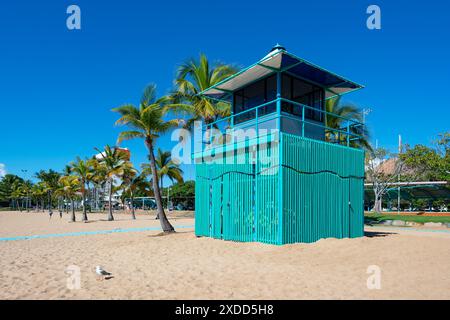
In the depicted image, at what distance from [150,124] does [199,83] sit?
166 inches

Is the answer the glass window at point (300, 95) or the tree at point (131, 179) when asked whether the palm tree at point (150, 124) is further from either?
the tree at point (131, 179)

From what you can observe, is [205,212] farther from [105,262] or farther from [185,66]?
[185,66]

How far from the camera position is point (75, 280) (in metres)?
7.11

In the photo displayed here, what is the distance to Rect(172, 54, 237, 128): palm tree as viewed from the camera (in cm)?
1903

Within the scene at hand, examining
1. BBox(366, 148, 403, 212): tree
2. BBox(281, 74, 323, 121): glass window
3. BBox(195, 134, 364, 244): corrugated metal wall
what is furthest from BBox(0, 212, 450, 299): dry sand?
BBox(366, 148, 403, 212): tree

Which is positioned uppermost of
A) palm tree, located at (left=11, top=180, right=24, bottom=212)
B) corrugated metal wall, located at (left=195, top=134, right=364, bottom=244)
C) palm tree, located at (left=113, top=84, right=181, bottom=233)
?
palm tree, located at (left=113, top=84, right=181, bottom=233)

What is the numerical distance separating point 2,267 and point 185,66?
14546 millimetres

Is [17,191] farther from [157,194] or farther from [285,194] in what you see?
[285,194]

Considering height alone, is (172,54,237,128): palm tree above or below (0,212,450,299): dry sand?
above

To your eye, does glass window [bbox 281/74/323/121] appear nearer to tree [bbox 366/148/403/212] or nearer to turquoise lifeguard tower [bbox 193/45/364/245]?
turquoise lifeguard tower [bbox 193/45/364/245]

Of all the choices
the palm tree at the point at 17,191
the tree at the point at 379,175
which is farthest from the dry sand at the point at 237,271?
the palm tree at the point at 17,191

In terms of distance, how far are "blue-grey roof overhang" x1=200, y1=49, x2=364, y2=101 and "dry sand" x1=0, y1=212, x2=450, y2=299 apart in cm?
672

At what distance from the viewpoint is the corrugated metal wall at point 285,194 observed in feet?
35.2

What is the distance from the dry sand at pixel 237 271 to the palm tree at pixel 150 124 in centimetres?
546
